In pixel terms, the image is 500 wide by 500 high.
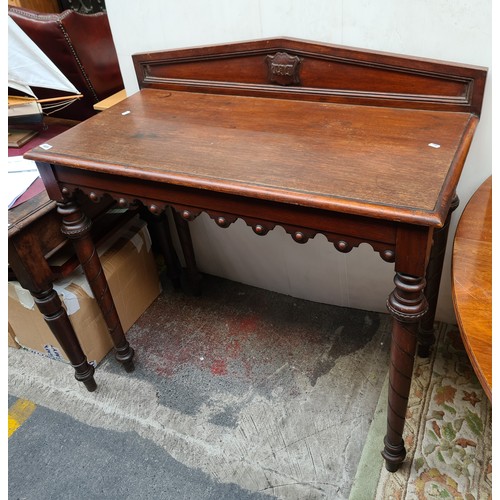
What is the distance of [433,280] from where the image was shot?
123cm

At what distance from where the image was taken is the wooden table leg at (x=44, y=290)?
1.16 metres

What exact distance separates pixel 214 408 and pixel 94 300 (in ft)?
1.58

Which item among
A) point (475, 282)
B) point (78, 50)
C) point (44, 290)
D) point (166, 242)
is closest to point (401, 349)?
point (475, 282)

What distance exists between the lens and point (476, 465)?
1.14m

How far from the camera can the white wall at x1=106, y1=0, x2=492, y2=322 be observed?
1041 mm

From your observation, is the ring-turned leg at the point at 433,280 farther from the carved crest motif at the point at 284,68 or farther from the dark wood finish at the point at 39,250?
Result: the dark wood finish at the point at 39,250

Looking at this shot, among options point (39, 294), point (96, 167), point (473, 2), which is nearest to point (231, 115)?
point (96, 167)

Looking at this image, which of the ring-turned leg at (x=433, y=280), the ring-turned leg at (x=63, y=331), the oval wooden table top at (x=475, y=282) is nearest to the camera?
the oval wooden table top at (x=475, y=282)

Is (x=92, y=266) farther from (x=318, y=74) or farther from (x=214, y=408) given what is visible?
(x=318, y=74)

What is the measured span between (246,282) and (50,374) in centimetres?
74

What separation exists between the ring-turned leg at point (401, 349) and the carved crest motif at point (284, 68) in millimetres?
588

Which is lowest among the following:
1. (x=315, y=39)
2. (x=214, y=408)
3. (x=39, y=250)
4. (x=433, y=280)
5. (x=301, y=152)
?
(x=214, y=408)

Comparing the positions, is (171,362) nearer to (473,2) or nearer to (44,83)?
(44,83)

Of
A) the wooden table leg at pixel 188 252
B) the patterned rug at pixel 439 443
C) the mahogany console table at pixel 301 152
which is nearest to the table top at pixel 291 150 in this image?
the mahogany console table at pixel 301 152
